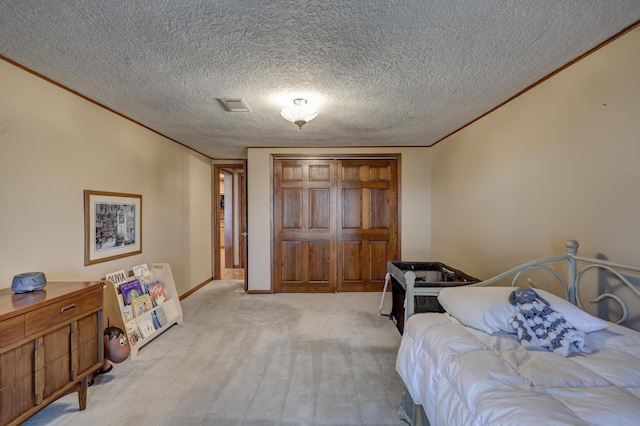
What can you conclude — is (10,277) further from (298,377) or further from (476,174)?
(476,174)

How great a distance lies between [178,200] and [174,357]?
7.87ft

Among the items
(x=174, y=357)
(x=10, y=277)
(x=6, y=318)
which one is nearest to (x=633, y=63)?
(x=6, y=318)

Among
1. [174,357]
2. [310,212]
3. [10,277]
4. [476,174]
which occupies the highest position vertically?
[476,174]

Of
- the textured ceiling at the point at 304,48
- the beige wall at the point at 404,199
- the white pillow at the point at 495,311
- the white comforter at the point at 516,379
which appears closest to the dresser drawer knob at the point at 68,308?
the textured ceiling at the point at 304,48

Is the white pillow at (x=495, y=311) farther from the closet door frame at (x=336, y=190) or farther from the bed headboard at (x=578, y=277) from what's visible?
the closet door frame at (x=336, y=190)

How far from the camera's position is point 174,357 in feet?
8.45

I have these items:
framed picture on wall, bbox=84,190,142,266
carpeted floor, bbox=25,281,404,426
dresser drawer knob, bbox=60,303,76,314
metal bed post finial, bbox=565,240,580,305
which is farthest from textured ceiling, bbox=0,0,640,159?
carpeted floor, bbox=25,281,404,426

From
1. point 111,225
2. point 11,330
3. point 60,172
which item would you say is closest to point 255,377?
point 11,330

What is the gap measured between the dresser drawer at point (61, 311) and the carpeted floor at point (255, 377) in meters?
0.70

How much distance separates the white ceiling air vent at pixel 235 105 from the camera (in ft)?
8.66

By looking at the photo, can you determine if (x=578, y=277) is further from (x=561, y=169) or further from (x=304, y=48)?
(x=304, y=48)

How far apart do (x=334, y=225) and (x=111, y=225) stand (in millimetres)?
3004

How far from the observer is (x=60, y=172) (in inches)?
90.7

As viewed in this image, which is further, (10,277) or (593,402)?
(10,277)
